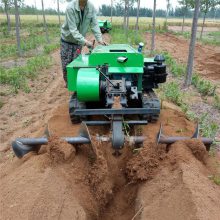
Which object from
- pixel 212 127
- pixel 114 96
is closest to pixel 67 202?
pixel 114 96

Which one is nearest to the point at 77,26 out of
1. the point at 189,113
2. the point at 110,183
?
the point at 189,113

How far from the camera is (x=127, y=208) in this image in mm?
3387

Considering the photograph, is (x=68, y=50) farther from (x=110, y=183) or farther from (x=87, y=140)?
(x=110, y=183)

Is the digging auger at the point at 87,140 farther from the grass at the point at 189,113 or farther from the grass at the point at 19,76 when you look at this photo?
the grass at the point at 19,76

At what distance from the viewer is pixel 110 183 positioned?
11.9 feet

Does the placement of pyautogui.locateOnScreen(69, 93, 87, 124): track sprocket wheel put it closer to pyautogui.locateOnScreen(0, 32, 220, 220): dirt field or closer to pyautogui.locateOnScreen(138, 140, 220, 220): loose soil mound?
pyautogui.locateOnScreen(0, 32, 220, 220): dirt field

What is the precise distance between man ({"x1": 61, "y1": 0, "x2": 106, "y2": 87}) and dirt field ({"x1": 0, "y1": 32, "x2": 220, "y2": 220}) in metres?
2.59

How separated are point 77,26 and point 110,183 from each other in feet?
12.0

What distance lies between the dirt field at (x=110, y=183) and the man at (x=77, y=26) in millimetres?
2594

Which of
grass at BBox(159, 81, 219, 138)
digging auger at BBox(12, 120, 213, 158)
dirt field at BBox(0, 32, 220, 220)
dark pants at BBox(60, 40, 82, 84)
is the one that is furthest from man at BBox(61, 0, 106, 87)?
dirt field at BBox(0, 32, 220, 220)

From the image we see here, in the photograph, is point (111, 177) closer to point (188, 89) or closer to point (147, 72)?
point (147, 72)

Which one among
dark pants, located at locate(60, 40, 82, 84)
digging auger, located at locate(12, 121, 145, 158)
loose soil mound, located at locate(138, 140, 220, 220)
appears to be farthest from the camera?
dark pants, located at locate(60, 40, 82, 84)

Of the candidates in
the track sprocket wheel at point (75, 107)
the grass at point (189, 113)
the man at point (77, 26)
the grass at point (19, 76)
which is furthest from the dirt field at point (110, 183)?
the grass at point (19, 76)

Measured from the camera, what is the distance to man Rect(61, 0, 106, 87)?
5809mm
